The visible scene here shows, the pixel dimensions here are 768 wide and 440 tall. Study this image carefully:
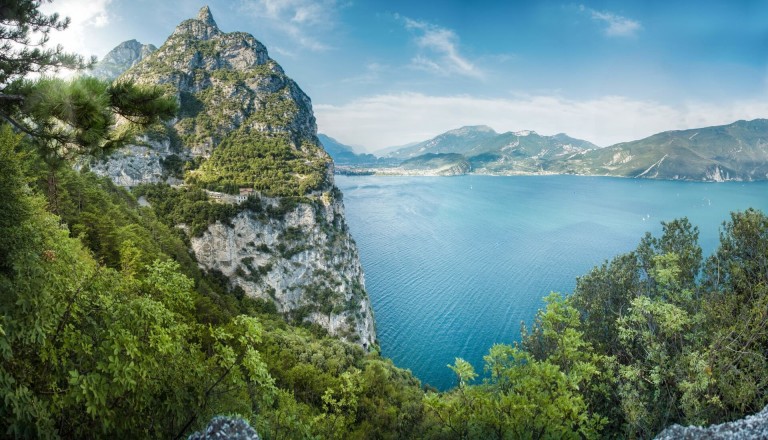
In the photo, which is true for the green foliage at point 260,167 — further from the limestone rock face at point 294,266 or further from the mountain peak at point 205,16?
the mountain peak at point 205,16

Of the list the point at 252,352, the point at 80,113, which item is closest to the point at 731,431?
the point at 252,352

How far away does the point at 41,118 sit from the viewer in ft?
17.9

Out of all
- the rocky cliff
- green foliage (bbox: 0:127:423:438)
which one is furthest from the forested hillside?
the rocky cliff

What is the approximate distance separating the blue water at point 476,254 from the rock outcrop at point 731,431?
135 ft

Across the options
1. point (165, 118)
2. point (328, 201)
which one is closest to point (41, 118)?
point (165, 118)

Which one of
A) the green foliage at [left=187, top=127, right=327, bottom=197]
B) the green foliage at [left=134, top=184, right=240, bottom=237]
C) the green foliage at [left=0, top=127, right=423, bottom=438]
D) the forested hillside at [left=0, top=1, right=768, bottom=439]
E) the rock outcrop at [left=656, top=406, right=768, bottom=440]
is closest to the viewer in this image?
the green foliage at [left=0, top=127, right=423, bottom=438]

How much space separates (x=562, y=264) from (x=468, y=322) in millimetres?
29378

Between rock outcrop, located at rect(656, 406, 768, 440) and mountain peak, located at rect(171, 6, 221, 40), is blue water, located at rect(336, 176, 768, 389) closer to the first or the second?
rock outcrop, located at rect(656, 406, 768, 440)

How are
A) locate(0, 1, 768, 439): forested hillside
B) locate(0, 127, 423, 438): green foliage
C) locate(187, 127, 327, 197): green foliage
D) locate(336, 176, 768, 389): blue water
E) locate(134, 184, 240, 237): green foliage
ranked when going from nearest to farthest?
1. locate(0, 127, 423, 438): green foliage
2. locate(0, 1, 768, 439): forested hillside
3. locate(336, 176, 768, 389): blue water
4. locate(134, 184, 240, 237): green foliage
5. locate(187, 127, 327, 197): green foliage

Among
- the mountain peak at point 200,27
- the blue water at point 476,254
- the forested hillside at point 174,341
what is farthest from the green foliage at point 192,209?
the mountain peak at point 200,27

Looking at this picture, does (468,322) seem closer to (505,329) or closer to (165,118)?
(505,329)

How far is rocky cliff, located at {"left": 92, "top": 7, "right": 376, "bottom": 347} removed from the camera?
190 feet

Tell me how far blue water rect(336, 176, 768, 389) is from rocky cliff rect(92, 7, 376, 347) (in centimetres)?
851

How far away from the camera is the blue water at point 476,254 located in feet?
179
